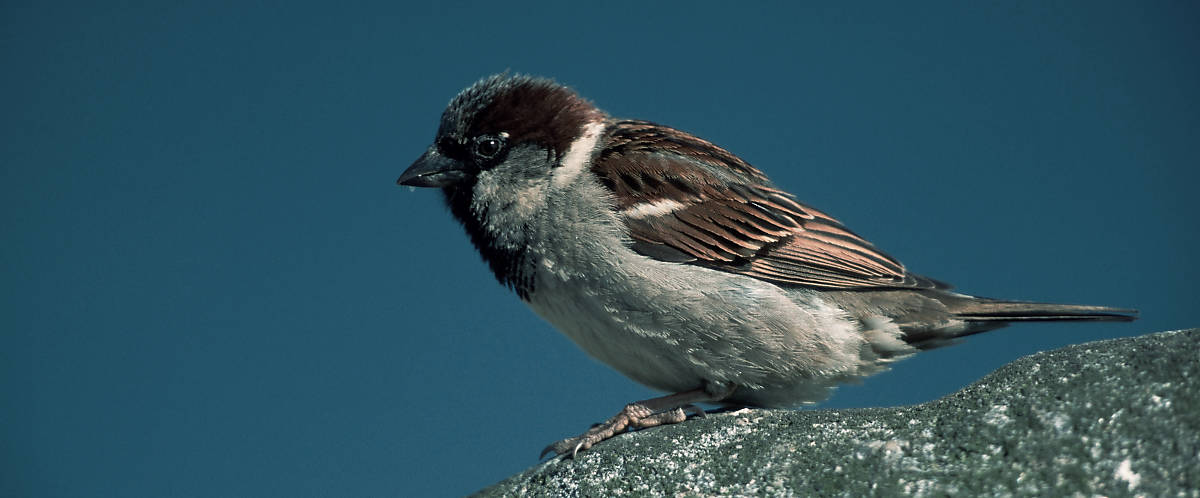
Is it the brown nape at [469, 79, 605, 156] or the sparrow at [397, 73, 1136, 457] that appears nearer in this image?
the sparrow at [397, 73, 1136, 457]

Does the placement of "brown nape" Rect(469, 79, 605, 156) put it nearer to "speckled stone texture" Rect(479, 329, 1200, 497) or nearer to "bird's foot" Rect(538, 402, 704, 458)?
"bird's foot" Rect(538, 402, 704, 458)

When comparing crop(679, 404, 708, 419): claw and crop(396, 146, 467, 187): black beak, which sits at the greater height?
crop(396, 146, 467, 187): black beak

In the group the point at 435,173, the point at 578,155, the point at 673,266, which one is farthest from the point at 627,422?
the point at 435,173

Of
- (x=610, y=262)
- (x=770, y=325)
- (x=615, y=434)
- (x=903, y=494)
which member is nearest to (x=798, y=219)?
(x=770, y=325)

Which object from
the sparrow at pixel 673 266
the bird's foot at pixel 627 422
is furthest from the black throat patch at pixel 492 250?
the bird's foot at pixel 627 422

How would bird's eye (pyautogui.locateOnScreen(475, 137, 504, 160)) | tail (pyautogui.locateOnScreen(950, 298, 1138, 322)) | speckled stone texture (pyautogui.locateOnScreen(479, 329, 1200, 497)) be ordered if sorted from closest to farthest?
speckled stone texture (pyautogui.locateOnScreen(479, 329, 1200, 497)) < tail (pyautogui.locateOnScreen(950, 298, 1138, 322)) < bird's eye (pyautogui.locateOnScreen(475, 137, 504, 160))

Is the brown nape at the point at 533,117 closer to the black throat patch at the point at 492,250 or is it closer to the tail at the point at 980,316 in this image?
the black throat patch at the point at 492,250

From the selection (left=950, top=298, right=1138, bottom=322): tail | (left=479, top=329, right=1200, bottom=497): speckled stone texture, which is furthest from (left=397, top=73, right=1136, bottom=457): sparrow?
(left=479, top=329, right=1200, bottom=497): speckled stone texture
